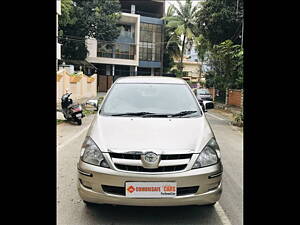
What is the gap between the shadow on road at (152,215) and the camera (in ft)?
10.2

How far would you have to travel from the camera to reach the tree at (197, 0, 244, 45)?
58.9ft

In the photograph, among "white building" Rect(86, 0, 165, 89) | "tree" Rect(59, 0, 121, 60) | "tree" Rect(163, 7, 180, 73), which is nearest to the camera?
"tree" Rect(59, 0, 121, 60)

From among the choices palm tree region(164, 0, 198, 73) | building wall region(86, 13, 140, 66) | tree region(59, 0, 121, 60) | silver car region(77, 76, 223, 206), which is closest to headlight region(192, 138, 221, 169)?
silver car region(77, 76, 223, 206)

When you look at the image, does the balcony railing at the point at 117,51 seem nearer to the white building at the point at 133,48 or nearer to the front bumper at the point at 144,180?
the white building at the point at 133,48

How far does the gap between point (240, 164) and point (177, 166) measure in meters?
3.28

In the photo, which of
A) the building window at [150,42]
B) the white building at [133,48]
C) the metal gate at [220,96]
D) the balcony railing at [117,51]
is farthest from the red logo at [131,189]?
the building window at [150,42]

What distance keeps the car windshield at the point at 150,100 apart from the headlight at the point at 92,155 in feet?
2.39

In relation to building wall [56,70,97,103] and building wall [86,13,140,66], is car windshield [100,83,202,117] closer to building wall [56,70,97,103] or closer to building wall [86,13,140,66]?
building wall [56,70,97,103]

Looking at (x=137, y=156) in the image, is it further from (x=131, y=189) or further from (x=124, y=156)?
(x=131, y=189)

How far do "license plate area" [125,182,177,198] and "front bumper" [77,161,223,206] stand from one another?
3cm

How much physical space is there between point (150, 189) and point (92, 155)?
26.7 inches

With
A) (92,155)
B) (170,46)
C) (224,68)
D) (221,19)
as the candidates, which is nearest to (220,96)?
(224,68)
